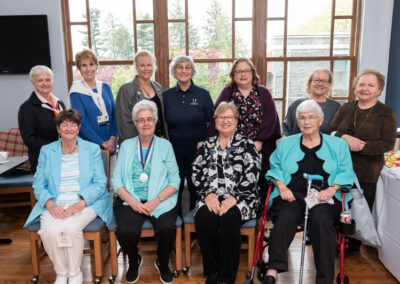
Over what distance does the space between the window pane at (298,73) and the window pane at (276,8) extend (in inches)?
24.5

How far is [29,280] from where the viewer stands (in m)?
2.35

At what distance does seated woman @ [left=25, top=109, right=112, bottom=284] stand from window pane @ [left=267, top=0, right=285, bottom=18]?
2.88 metres

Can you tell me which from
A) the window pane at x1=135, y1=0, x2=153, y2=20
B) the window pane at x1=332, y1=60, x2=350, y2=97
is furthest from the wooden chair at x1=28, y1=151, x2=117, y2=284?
the window pane at x1=332, y1=60, x2=350, y2=97

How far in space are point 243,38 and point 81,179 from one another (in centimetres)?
281

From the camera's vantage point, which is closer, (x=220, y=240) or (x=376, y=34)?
(x=220, y=240)

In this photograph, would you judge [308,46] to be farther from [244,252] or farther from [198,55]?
[244,252]

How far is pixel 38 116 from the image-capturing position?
2584 mm

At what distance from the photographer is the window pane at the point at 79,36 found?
13.5 ft

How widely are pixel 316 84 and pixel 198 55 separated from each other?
189 centimetres

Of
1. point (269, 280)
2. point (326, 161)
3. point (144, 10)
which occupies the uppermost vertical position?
point (144, 10)

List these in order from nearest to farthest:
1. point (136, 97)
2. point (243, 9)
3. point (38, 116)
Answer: point (38, 116) → point (136, 97) → point (243, 9)

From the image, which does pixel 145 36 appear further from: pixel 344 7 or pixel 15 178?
pixel 344 7

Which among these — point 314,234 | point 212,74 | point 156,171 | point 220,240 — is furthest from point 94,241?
point 212,74

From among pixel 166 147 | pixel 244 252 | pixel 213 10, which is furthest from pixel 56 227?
pixel 213 10
